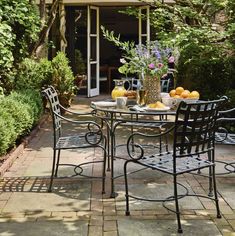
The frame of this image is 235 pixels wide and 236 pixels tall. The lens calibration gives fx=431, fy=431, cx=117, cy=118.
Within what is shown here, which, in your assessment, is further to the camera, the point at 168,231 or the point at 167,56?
the point at 167,56

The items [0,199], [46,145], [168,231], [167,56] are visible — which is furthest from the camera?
[46,145]

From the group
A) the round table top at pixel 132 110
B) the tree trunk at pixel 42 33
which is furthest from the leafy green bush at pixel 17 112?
the tree trunk at pixel 42 33

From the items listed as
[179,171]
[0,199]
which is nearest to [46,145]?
[0,199]

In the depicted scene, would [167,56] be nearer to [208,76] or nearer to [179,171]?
[179,171]

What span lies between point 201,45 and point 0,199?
438 cm

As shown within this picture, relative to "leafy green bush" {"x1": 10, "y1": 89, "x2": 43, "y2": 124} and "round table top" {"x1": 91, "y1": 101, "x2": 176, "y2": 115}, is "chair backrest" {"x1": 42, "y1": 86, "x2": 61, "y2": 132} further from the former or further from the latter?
"leafy green bush" {"x1": 10, "y1": 89, "x2": 43, "y2": 124}

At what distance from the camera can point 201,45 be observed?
707cm

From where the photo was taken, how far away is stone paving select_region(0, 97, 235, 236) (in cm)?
334

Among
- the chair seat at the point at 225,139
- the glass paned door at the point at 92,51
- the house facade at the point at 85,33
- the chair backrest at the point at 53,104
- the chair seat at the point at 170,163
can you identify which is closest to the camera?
the chair seat at the point at 170,163

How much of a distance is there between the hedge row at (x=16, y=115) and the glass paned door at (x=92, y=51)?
4.97 meters

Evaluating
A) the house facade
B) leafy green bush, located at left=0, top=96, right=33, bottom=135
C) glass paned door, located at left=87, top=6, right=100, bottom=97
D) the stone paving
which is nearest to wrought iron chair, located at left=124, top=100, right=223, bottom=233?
the stone paving

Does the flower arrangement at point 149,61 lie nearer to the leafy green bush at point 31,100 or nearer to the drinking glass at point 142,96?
the drinking glass at point 142,96

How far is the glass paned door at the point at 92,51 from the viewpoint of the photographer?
1237 cm

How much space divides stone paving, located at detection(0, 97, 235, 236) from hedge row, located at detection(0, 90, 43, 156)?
414 millimetres
